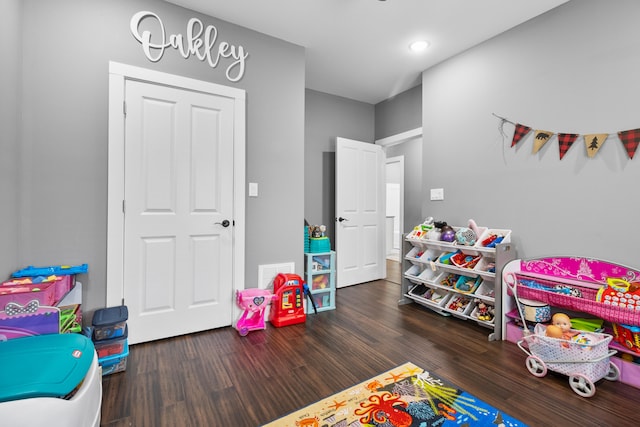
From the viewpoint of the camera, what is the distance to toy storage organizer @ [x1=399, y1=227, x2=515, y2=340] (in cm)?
246

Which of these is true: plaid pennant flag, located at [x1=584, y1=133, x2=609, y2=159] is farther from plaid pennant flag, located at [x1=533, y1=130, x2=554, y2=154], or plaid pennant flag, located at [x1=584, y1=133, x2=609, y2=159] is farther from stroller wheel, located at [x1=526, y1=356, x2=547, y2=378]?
stroller wheel, located at [x1=526, y1=356, x2=547, y2=378]

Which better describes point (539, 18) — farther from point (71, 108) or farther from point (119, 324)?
point (119, 324)

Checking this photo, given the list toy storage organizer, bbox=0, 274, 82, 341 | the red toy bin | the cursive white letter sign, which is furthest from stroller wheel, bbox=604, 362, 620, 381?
the cursive white letter sign

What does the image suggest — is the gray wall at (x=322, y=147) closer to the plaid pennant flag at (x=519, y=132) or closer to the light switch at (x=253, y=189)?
the light switch at (x=253, y=189)

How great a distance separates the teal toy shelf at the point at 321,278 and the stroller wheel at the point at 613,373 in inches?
80.4

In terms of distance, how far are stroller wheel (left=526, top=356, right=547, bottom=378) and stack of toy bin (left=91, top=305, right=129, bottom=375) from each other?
255 centimetres

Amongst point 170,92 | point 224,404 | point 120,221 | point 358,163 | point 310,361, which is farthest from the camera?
point 358,163

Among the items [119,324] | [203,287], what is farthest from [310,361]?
[119,324]

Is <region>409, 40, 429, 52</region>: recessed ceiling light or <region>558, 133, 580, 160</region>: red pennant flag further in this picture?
<region>409, 40, 429, 52</region>: recessed ceiling light

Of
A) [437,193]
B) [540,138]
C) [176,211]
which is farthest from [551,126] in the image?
[176,211]

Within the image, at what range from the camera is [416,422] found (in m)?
1.44

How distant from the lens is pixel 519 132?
8.32 ft

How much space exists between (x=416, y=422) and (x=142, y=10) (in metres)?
3.20

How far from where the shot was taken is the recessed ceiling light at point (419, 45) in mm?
2859
